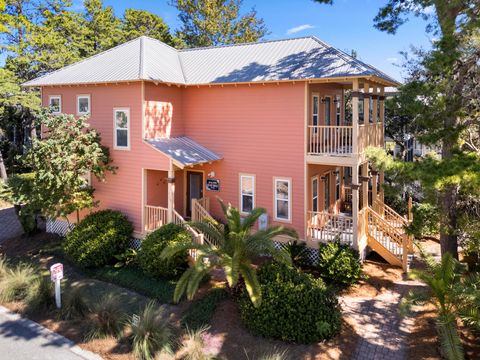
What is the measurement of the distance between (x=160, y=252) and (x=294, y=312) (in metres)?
5.55

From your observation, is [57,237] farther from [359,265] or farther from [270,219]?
[359,265]

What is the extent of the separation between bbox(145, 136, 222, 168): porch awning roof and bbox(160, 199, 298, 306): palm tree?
3417 mm

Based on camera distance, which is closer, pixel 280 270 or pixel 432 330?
pixel 432 330

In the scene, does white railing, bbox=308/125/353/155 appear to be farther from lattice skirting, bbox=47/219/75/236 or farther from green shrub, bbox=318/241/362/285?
lattice skirting, bbox=47/219/75/236

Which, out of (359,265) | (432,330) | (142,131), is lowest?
(432,330)

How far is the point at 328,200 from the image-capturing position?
59.9 ft

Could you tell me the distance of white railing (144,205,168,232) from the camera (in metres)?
16.1

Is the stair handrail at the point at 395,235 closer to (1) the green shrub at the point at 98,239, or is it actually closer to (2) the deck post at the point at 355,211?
(2) the deck post at the point at 355,211

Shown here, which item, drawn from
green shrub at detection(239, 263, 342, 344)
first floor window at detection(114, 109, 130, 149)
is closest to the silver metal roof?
first floor window at detection(114, 109, 130, 149)

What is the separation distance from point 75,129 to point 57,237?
613 centimetres

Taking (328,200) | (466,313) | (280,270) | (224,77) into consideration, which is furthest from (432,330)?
(224,77)

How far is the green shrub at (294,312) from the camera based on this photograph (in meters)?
10.3

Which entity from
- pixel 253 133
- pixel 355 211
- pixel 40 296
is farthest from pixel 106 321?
pixel 355 211

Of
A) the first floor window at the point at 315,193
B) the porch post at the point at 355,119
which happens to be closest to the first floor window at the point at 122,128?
the first floor window at the point at 315,193
